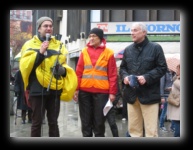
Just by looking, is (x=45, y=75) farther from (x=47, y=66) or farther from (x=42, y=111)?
(x=42, y=111)

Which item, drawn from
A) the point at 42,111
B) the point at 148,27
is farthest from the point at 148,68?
the point at 148,27

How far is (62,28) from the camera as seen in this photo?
29.7m

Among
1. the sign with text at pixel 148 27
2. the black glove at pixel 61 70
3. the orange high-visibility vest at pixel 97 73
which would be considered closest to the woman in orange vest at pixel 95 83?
the orange high-visibility vest at pixel 97 73

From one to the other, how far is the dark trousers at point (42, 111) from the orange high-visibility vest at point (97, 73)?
0.50 m

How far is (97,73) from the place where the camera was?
521 centimetres

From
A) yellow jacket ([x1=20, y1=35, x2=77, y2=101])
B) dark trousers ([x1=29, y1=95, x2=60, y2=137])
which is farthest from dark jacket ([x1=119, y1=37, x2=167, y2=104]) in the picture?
dark trousers ([x1=29, y1=95, x2=60, y2=137])

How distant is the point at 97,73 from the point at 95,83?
14 cm

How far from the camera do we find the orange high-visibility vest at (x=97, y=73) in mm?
5214

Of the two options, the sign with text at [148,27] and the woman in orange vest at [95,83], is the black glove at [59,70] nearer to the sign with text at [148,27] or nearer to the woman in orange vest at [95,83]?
the woman in orange vest at [95,83]

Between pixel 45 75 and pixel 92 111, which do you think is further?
pixel 92 111

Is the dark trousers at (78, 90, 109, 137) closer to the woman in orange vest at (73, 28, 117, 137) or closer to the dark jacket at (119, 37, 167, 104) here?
the woman in orange vest at (73, 28, 117, 137)
